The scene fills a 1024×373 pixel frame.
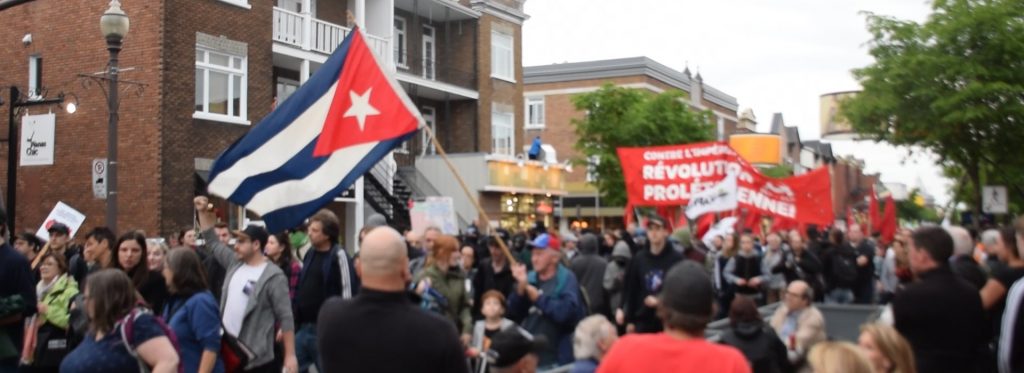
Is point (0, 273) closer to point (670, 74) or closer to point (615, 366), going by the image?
point (615, 366)

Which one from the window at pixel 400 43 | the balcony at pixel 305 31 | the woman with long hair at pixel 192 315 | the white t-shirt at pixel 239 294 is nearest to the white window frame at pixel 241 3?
the balcony at pixel 305 31

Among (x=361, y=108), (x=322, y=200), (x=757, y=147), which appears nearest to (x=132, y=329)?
(x=322, y=200)

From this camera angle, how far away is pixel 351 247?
29344 millimetres

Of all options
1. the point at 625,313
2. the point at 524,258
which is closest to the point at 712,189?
the point at 524,258

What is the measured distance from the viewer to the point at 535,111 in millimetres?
53750

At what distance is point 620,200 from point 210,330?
30.0m

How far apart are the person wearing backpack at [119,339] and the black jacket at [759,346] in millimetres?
3729

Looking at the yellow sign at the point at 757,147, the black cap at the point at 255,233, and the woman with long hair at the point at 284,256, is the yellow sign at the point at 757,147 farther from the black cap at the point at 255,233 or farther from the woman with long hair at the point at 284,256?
the black cap at the point at 255,233

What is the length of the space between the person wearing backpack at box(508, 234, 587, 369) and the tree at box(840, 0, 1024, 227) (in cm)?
1806

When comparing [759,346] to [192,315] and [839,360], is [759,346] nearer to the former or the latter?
[839,360]

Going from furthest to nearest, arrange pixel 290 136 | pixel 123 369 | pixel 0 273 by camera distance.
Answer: pixel 290 136 → pixel 0 273 → pixel 123 369

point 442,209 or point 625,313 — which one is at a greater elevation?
point 442,209

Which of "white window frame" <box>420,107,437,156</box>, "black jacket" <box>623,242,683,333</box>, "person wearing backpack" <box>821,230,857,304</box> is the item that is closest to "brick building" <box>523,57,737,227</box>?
"white window frame" <box>420,107,437,156</box>

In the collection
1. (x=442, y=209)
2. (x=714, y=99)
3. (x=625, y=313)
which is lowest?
(x=625, y=313)
